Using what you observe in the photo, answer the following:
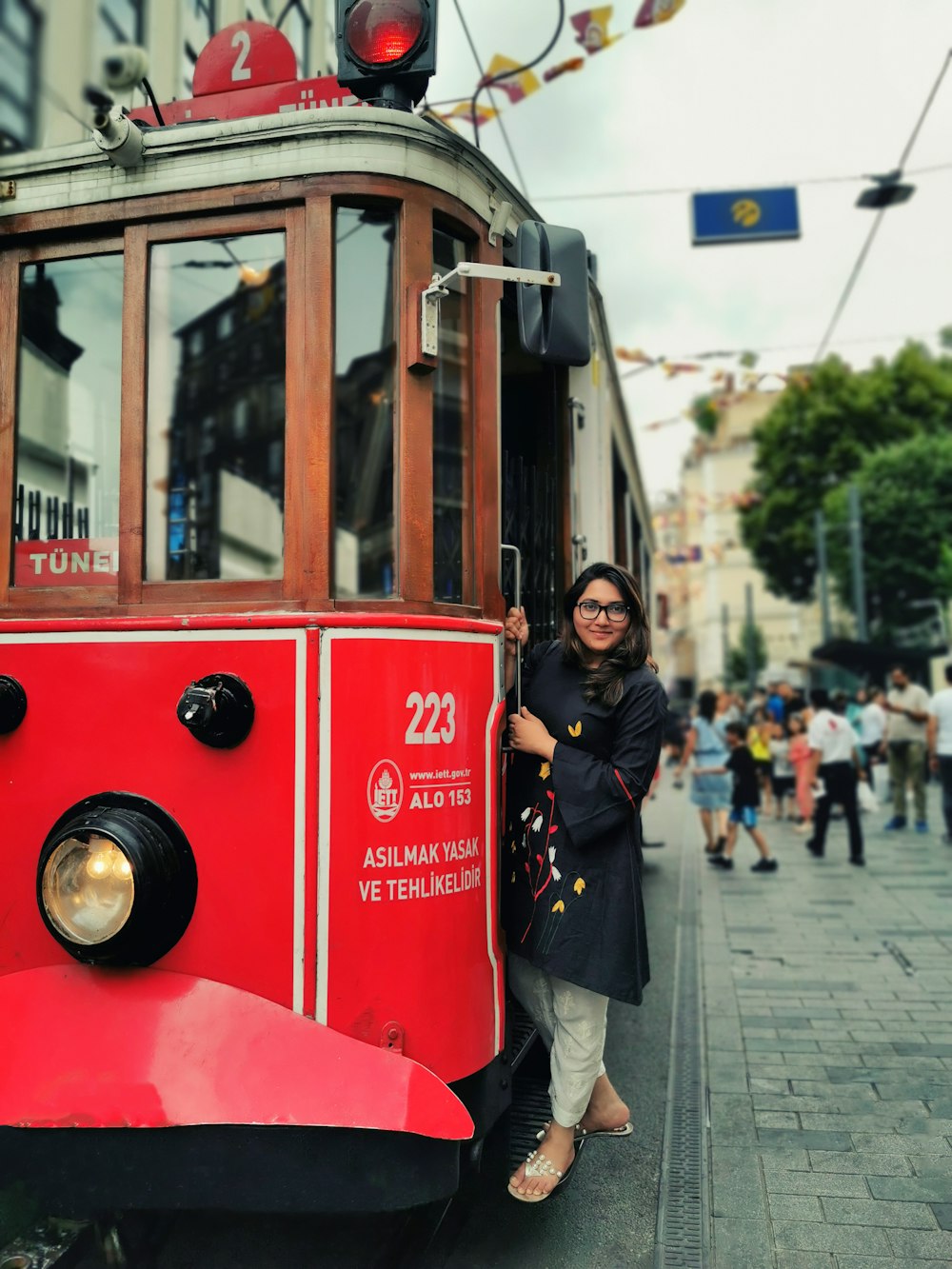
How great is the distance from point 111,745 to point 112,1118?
2.79 ft

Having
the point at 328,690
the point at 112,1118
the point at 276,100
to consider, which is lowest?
the point at 112,1118

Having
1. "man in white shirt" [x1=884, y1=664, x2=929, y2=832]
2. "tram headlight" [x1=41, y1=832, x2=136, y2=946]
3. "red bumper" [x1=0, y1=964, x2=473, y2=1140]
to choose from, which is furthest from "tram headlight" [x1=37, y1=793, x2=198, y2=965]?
"man in white shirt" [x1=884, y1=664, x2=929, y2=832]

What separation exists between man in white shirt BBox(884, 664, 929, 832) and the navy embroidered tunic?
879 centimetres

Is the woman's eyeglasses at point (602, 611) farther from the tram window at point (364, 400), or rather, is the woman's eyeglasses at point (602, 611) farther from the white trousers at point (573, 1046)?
the white trousers at point (573, 1046)

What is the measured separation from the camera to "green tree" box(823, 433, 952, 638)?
92.7ft

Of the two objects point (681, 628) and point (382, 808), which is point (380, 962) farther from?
point (681, 628)

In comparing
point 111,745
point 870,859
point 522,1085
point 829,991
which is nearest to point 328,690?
point 111,745

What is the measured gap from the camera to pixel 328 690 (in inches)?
99.0

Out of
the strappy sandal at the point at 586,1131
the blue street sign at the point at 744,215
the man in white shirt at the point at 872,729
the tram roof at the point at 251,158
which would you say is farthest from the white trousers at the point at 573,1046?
the man in white shirt at the point at 872,729

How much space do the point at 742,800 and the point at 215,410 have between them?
256 inches

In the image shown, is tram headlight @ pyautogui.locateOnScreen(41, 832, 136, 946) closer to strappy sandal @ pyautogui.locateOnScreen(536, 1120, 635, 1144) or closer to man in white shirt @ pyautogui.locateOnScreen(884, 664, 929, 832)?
strappy sandal @ pyautogui.locateOnScreen(536, 1120, 635, 1144)

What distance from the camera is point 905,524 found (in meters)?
28.6

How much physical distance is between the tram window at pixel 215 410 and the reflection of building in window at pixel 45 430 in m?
0.26

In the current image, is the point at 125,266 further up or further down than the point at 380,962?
further up
